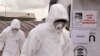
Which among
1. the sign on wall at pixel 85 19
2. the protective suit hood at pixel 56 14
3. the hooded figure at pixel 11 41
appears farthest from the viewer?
the hooded figure at pixel 11 41

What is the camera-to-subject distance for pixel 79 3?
9180 mm

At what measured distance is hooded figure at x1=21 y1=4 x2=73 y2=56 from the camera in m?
6.64

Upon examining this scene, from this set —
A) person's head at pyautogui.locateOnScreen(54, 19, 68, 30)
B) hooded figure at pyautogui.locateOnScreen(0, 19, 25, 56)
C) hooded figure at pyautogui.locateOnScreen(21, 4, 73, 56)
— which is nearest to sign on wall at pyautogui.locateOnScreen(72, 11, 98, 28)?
hooded figure at pyautogui.locateOnScreen(21, 4, 73, 56)

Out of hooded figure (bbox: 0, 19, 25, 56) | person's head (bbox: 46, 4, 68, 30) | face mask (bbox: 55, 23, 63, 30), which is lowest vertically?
hooded figure (bbox: 0, 19, 25, 56)

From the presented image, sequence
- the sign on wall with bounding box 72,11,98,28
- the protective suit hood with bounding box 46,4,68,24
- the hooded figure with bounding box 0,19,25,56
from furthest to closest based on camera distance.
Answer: the hooded figure with bounding box 0,19,25,56 → the sign on wall with bounding box 72,11,98,28 → the protective suit hood with bounding box 46,4,68,24

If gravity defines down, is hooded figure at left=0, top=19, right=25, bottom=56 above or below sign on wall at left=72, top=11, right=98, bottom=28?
below

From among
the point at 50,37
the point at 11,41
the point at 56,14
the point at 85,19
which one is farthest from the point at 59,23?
the point at 11,41

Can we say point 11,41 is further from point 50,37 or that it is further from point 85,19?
point 50,37

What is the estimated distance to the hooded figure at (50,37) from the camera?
262 inches

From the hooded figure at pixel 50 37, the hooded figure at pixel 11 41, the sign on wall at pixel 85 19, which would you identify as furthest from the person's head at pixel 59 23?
the hooded figure at pixel 11 41

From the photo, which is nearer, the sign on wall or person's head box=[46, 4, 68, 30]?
person's head box=[46, 4, 68, 30]

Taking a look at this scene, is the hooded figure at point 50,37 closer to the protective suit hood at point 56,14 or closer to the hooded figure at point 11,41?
the protective suit hood at point 56,14

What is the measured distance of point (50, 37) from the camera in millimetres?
6801

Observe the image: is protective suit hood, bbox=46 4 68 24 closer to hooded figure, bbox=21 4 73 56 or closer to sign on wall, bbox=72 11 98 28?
hooded figure, bbox=21 4 73 56
